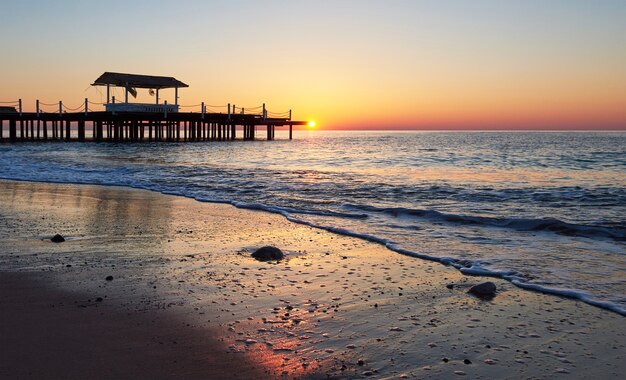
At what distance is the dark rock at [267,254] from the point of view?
647 cm

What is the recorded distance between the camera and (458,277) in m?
5.90

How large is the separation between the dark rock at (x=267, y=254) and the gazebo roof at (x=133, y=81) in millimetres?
42416

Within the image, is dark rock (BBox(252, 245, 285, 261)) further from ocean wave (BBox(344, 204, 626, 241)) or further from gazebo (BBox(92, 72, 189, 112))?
gazebo (BBox(92, 72, 189, 112))

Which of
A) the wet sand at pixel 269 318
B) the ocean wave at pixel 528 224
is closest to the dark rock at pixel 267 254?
the wet sand at pixel 269 318

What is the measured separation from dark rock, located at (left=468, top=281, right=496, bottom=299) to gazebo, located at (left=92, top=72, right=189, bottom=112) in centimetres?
4435

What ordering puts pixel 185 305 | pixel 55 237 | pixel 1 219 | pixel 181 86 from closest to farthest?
1. pixel 185 305
2. pixel 55 237
3. pixel 1 219
4. pixel 181 86

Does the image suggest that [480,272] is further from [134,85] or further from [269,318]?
[134,85]

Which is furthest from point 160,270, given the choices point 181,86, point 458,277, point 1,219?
point 181,86

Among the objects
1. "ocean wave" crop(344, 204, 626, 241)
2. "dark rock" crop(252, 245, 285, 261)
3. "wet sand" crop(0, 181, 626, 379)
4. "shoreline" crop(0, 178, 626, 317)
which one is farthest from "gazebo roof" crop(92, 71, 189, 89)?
"dark rock" crop(252, 245, 285, 261)

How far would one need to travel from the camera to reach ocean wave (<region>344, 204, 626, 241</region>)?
8781mm

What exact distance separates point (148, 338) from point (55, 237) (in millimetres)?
4003

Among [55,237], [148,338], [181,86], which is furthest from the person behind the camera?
[181,86]

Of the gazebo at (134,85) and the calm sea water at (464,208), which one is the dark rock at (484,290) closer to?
the calm sea water at (464,208)

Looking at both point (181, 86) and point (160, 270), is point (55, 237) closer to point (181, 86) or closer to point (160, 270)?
point (160, 270)
